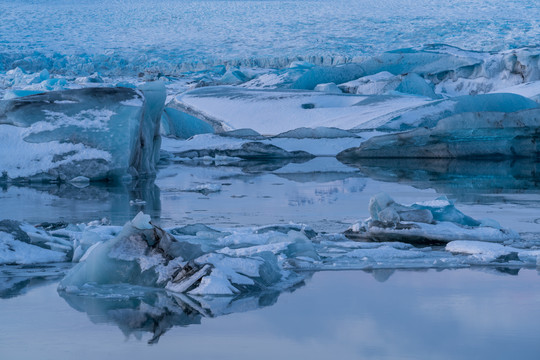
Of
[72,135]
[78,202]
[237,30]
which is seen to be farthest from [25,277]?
[237,30]

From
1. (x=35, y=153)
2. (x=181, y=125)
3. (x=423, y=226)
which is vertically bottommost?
(x=181, y=125)

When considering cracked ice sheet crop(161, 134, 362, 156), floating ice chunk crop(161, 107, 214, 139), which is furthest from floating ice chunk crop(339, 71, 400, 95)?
cracked ice sheet crop(161, 134, 362, 156)

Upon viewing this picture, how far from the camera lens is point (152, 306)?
2746 mm

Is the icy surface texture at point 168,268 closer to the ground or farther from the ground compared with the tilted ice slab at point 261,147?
farther from the ground

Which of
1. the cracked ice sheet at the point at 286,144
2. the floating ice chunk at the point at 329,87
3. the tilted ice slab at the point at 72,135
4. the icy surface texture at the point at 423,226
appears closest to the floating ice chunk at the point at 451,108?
the cracked ice sheet at the point at 286,144

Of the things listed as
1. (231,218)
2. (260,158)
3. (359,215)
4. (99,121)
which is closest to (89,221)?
(231,218)

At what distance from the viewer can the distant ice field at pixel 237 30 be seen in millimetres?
30484

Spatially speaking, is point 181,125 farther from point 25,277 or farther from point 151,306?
point 151,306

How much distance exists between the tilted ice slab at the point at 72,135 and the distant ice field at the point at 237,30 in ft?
67.7

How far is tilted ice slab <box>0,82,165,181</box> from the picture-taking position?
27.4ft

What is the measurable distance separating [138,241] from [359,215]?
2584 millimetres

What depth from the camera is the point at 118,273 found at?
3104 millimetres

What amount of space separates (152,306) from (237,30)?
111 feet

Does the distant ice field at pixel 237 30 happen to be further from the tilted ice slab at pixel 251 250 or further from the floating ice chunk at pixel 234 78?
the tilted ice slab at pixel 251 250
